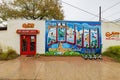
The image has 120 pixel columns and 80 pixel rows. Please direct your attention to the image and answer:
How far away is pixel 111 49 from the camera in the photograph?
26.6 meters

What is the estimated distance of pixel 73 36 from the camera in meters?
27.0

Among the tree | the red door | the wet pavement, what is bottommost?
the wet pavement

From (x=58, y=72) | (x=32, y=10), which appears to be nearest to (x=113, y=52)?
(x=58, y=72)

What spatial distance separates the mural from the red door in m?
1.44

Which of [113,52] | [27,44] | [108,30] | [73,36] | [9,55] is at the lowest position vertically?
[9,55]

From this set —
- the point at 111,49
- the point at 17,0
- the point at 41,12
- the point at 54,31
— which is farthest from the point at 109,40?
the point at 17,0

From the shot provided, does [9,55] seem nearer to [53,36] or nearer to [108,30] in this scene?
[53,36]

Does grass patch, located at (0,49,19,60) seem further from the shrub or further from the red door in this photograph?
the red door

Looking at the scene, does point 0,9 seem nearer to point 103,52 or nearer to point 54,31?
point 54,31

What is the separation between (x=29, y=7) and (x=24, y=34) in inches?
796

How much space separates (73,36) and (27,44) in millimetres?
5181

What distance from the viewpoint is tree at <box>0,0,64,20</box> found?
44500mm

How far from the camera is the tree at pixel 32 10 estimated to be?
4450 centimetres

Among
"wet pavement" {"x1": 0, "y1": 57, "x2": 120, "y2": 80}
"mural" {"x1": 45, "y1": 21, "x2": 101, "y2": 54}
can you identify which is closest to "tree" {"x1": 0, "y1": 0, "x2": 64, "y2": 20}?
"mural" {"x1": 45, "y1": 21, "x2": 101, "y2": 54}
